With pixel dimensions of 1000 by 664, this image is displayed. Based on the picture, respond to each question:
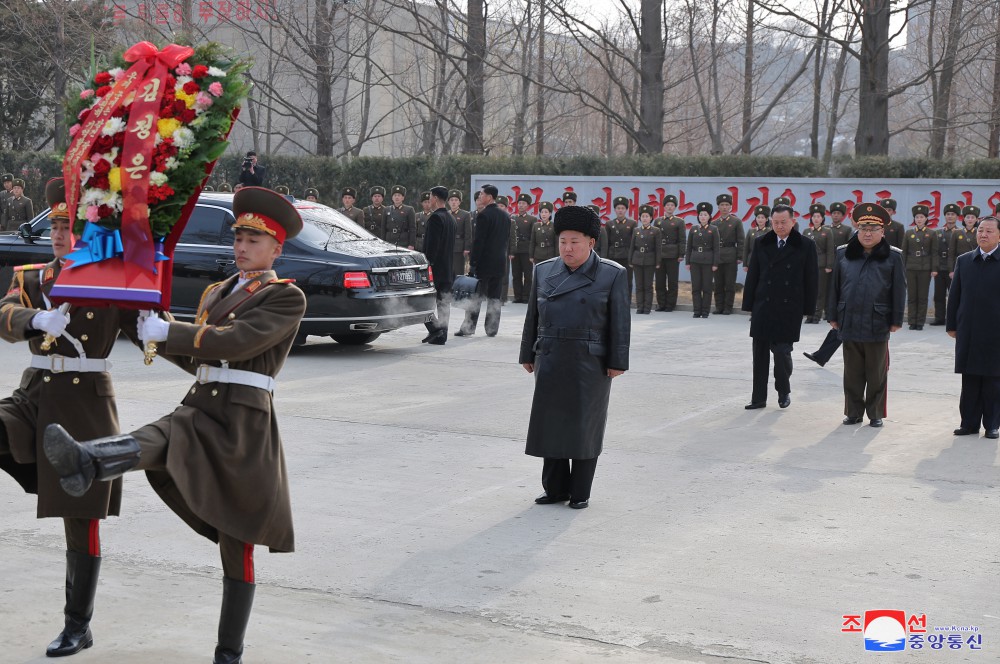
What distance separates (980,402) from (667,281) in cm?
1092

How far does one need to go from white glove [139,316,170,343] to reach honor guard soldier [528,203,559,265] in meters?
16.5

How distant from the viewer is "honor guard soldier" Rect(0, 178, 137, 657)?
4.61m

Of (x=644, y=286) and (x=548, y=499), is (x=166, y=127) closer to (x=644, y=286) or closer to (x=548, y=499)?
(x=548, y=499)

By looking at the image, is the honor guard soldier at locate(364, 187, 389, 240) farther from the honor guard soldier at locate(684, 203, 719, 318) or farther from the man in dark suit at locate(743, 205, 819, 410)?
the man in dark suit at locate(743, 205, 819, 410)

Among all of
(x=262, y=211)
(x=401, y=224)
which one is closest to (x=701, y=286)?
(x=401, y=224)

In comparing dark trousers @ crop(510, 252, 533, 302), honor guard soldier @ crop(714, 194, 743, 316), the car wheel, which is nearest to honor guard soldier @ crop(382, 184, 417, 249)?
dark trousers @ crop(510, 252, 533, 302)

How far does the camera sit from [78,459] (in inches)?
153

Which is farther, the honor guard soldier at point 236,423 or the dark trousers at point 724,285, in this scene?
the dark trousers at point 724,285

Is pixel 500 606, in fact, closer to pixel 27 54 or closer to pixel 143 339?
pixel 143 339

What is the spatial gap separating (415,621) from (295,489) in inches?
99.6

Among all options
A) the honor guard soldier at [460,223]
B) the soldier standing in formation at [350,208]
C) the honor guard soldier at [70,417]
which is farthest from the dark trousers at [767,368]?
the soldier standing in formation at [350,208]

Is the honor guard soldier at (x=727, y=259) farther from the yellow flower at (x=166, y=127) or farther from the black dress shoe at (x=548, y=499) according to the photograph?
the yellow flower at (x=166, y=127)

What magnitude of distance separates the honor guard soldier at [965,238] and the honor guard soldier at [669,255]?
4.12 m

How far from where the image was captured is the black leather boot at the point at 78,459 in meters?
3.88
